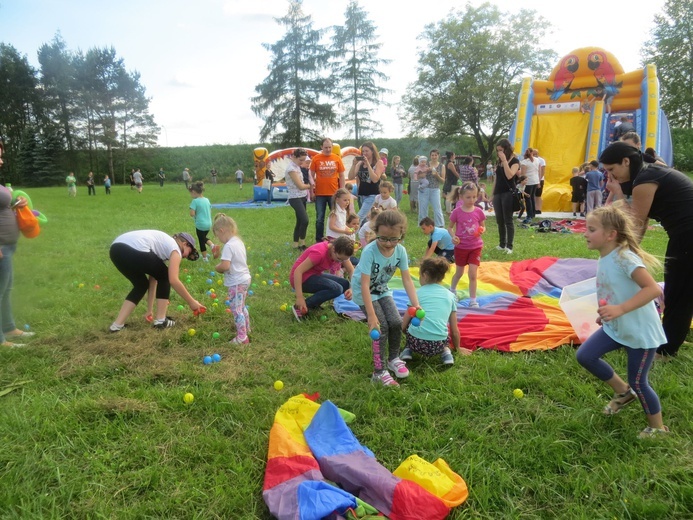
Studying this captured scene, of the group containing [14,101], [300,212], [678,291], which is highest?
[14,101]

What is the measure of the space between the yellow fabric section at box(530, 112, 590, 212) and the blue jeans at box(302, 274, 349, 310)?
11690mm

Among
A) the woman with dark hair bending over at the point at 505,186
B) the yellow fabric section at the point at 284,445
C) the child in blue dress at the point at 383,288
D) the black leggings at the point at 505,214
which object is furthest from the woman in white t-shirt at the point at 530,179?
the yellow fabric section at the point at 284,445

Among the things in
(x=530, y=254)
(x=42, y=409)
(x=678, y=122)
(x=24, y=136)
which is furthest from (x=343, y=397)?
(x=678, y=122)

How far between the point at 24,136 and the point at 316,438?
13203mm

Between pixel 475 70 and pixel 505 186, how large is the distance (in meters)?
29.1

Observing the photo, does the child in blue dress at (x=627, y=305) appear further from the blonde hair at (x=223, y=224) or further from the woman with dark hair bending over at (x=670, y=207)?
the blonde hair at (x=223, y=224)

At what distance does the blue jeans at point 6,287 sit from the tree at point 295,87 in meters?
37.4

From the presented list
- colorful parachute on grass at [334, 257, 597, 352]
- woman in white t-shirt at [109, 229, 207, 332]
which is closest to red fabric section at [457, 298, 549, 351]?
colorful parachute on grass at [334, 257, 597, 352]

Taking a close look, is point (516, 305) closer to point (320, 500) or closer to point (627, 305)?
point (627, 305)

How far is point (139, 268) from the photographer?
478 centimetres

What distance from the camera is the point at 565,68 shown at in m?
15.4

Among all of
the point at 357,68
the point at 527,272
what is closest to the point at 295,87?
the point at 357,68

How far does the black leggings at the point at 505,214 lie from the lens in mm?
8078

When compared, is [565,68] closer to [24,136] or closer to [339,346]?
[339,346]
